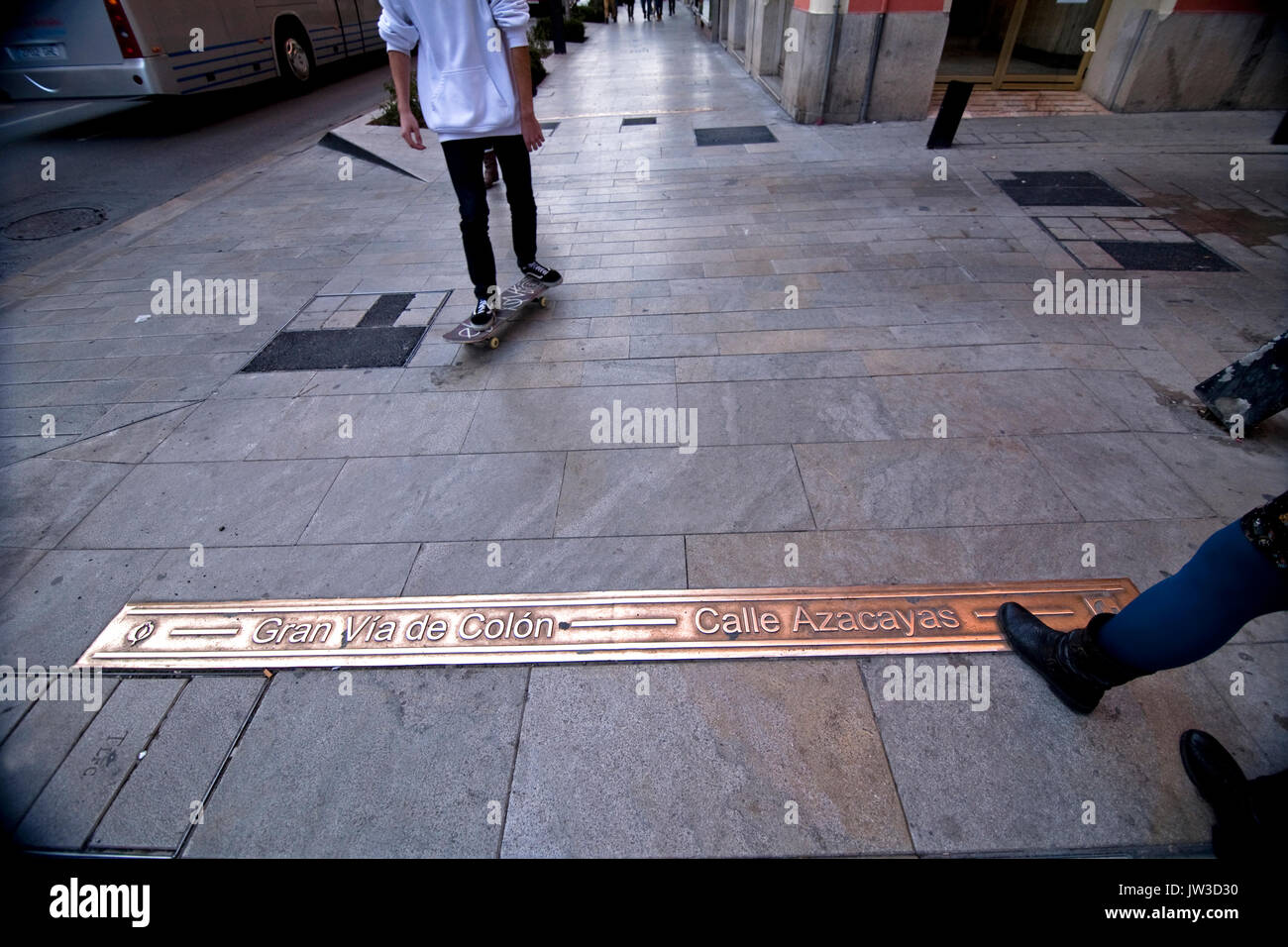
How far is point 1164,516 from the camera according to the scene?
2.84 metres

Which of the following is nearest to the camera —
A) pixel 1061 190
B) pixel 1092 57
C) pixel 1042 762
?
pixel 1042 762

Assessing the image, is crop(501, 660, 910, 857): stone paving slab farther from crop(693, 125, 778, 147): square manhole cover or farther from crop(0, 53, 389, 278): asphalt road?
crop(693, 125, 778, 147): square manhole cover

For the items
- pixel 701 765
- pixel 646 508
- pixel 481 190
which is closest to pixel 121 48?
pixel 481 190

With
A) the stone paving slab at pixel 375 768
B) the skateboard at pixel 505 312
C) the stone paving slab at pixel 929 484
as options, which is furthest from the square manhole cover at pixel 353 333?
the stone paving slab at pixel 929 484

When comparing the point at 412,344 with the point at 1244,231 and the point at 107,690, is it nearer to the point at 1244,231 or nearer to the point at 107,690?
the point at 107,690

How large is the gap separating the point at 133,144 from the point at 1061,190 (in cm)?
1399

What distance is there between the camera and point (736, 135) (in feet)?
30.3

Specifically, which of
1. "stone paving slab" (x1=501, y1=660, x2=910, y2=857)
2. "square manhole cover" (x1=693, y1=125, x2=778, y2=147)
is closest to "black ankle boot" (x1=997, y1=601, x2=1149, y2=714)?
"stone paving slab" (x1=501, y1=660, x2=910, y2=857)

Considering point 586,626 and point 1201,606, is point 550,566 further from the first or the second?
point 1201,606

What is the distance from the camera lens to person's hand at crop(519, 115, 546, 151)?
13.0ft

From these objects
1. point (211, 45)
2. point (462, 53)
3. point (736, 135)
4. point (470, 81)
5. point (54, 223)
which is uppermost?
point (462, 53)

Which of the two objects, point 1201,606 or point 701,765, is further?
point 701,765

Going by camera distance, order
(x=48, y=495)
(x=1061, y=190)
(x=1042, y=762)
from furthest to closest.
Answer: (x=1061, y=190) → (x=48, y=495) → (x=1042, y=762)

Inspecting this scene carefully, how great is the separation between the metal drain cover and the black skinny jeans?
6119 millimetres
